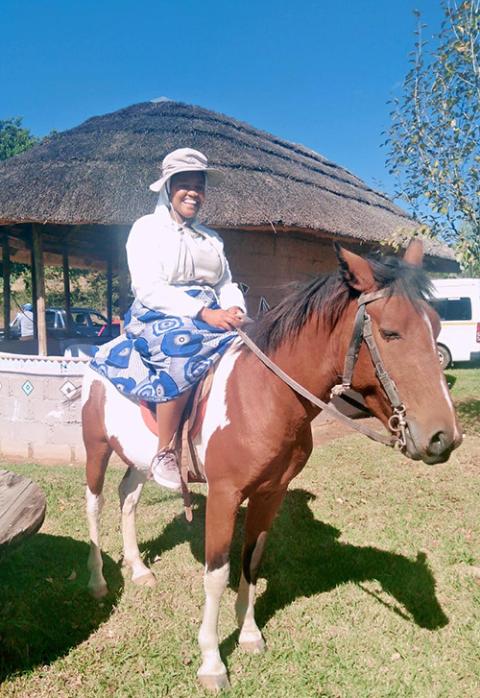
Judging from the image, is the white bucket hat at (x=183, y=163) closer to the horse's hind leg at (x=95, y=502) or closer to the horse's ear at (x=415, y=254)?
the horse's ear at (x=415, y=254)

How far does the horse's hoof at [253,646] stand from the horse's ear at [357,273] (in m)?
2.12

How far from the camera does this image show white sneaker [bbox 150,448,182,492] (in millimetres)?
2541

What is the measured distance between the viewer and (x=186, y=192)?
2.61 meters

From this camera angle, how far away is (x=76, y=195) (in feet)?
22.6

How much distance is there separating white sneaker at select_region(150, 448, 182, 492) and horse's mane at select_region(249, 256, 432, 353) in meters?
0.82

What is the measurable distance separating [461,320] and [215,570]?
14760 millimetres

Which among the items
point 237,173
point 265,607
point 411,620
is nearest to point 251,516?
point 265,607

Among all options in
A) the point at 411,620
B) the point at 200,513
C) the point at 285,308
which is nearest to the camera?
the point at 285,308

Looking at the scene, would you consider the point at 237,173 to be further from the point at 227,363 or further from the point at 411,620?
the point at 411,620

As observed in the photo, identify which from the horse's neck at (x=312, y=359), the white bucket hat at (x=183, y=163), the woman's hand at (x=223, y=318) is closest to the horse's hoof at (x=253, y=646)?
the horse's neck at (x=312, y=359)

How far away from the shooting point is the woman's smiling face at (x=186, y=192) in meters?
2.61

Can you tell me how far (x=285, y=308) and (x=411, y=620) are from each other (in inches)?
85.9

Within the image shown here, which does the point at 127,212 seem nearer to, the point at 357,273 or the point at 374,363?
the point at 357,273

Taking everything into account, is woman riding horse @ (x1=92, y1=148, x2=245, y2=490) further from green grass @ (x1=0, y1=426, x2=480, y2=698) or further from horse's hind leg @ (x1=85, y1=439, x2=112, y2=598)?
green grass @ (x1=0, y1=426, x2=480, y2=698)
